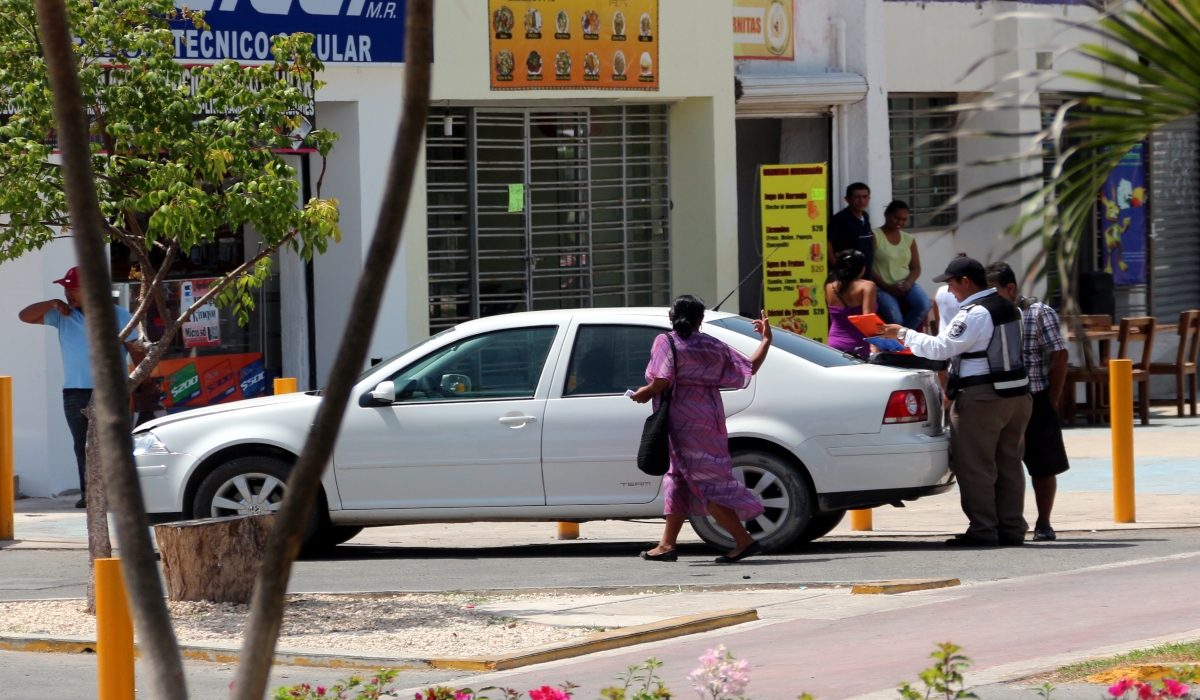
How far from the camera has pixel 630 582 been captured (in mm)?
8719

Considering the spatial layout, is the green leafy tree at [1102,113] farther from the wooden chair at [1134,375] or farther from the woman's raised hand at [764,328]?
the wooden chair at [1134,375]

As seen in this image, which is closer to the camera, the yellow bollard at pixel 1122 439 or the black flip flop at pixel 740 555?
the black flip flop at pixel 740 555

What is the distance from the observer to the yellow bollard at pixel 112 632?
5.05 meters

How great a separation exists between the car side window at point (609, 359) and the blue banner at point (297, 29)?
4.98 metres

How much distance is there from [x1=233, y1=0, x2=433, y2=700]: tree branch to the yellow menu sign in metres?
12.3

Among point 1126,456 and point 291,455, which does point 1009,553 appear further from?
point 291,455

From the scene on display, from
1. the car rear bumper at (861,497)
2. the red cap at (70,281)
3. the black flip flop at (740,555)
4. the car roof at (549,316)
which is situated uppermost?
the red cap at (70,281)

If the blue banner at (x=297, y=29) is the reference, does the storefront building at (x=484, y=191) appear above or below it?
below

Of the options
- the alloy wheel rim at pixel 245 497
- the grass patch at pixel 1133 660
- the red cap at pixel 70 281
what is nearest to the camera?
the grass patch at pixel 1133 660

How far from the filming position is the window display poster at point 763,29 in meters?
16.9

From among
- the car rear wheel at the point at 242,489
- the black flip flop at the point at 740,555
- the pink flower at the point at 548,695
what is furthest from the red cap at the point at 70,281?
the pink flower at the point at 548,695

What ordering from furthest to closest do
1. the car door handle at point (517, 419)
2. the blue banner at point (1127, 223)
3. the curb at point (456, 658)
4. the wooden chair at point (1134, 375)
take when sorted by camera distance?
the blue banner at point (1127, 223) < the wooden chair at point (1134, 375) < the car door handle at point (517, 419) < the curb at point (456, 658)

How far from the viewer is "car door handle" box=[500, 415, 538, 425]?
31.6 ft

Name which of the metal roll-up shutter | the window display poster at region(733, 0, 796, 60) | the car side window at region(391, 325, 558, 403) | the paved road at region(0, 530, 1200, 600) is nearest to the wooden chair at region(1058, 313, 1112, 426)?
the metal roll-up shutter
